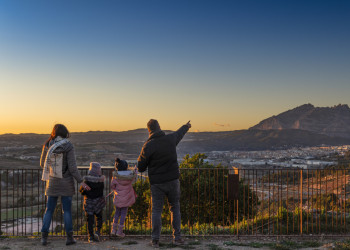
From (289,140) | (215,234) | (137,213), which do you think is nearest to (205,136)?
(289,140)

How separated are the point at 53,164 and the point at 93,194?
3.04ft

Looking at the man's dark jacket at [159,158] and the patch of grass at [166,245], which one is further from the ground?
the man's dark jacket at [159,158]


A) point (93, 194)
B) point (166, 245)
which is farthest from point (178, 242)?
point (93, 194)

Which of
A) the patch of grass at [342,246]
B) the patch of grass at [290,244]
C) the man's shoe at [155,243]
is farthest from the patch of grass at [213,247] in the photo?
the patch of grass at [342,246]

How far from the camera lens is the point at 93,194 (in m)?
6.24

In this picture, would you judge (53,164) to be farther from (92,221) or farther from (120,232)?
(120,232)

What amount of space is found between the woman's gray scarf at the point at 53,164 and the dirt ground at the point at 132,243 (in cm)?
137

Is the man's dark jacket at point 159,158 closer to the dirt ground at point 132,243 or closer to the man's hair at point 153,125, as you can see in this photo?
the man's hair at point 153,125

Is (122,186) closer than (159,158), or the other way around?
(159,158)

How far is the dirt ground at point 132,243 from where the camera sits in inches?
243

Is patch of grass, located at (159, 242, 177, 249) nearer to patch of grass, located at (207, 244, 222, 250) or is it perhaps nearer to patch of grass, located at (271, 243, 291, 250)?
patch of grass, located at (207, 244, 222, 250)

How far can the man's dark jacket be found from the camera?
5.83 meters

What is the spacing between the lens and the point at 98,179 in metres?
6.18

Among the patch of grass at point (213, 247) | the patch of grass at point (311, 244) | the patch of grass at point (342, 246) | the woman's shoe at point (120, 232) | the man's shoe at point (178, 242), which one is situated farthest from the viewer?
the woman's shoe at point (120, 232)
